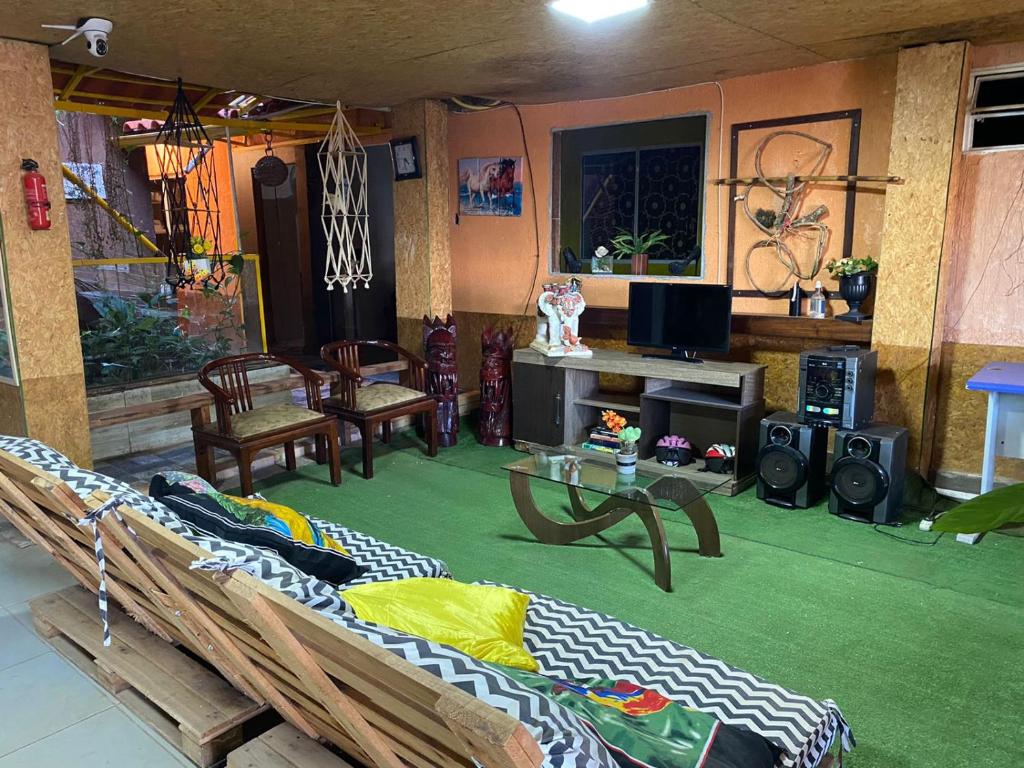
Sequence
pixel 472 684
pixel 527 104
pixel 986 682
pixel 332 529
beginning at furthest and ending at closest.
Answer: pixel 527 104 → pixel 332 529 → pixel 986 682 → pixel 472 684

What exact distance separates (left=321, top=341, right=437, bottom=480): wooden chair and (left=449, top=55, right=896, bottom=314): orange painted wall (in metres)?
1.34

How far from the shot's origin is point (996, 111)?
4066 millimetres

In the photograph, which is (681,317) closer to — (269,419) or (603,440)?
(603,440)

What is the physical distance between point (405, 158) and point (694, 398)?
294 centimetres

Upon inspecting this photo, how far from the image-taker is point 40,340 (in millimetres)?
3850

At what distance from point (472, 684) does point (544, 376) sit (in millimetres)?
4026

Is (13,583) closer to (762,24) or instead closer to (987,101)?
(762,24)

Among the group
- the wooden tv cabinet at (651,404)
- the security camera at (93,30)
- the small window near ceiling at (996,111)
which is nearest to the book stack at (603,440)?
the wooden tv cabinet at (651,404)

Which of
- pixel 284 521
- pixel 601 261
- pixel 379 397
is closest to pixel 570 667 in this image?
pixel 284 521

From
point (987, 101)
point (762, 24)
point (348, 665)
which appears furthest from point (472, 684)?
point (987, 101)

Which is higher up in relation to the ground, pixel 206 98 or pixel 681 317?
pixel 206 98

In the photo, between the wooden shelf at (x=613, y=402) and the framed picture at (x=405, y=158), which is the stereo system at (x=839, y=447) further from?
the framed picture at (x=405, y=158)

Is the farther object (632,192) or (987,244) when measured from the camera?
(632,192)

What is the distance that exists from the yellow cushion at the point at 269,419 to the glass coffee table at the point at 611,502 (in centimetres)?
149
